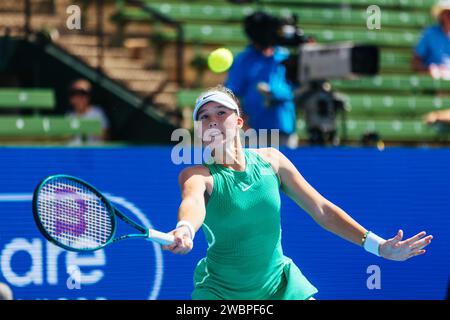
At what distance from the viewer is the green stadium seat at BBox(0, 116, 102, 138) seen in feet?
29.9

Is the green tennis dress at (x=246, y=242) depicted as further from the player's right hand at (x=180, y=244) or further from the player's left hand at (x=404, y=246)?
the player's right hand at (x=180, y=244)

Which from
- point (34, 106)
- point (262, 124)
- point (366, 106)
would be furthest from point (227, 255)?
point (366, 106)

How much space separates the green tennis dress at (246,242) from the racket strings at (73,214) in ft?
1.64

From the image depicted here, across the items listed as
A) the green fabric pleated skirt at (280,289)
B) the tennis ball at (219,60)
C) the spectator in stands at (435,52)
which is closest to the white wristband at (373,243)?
the green fabric pleated skirt at (280,289)

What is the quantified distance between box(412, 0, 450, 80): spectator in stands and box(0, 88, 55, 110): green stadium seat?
3.42 metres

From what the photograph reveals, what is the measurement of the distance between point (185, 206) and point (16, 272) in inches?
96.5

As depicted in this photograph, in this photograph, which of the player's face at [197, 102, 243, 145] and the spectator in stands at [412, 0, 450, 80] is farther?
the spectator in stands at [412, 0, 450, 80]

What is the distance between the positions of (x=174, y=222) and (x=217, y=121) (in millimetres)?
2181

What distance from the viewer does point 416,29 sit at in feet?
42.5

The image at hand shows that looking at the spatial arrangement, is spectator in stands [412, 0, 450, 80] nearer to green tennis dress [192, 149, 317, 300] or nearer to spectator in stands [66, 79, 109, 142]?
spectator in stands [66, 79, 109, 142]

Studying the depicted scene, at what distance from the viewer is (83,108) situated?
31.1 ft

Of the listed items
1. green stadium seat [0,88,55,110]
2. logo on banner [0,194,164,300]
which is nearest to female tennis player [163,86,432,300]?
logo on banner [0,194,164,300]

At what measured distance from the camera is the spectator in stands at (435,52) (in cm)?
974

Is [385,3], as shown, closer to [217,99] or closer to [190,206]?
[217,99]
